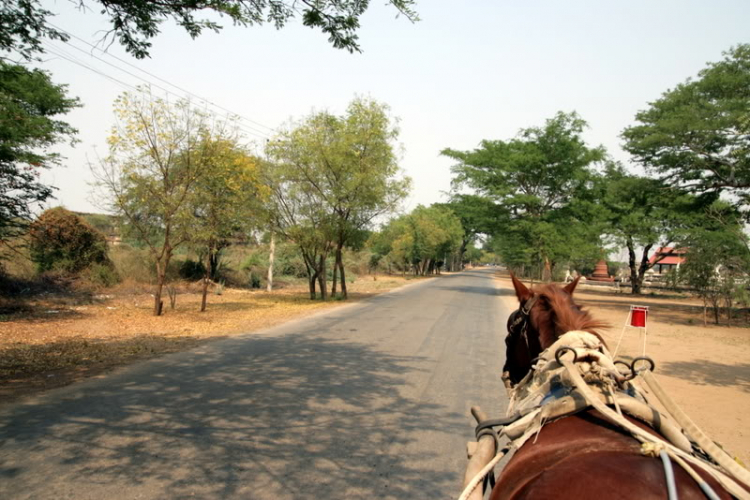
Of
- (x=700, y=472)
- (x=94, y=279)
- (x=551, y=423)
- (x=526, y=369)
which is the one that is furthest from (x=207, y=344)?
(x=94, y=279)

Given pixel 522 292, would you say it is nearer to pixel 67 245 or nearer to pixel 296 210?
pixel 296 210

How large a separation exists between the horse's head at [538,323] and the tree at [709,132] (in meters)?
15.7

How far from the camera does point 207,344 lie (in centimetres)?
930

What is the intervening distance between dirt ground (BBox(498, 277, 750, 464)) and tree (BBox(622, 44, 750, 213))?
5863mm

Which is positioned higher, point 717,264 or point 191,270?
point 717,264

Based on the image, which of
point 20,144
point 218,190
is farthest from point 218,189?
point 20,144

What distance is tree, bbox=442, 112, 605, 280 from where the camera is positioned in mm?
26812

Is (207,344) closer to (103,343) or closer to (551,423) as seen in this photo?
(103,343)

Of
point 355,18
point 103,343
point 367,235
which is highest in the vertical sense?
point 355,18

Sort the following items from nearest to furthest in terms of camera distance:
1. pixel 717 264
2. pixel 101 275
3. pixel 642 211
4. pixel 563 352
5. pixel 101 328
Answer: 1. pixel 563 352
2. pixel 101 328
3. pixel 717 264
4. pixel 101 275
5. pixel 642 211

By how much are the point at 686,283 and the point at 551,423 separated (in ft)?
58.1

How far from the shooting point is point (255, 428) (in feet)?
14.8

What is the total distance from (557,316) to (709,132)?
17626mm

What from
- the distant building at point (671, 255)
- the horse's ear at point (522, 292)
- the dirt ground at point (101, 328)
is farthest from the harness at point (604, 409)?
the distant building at point (671, 255)
